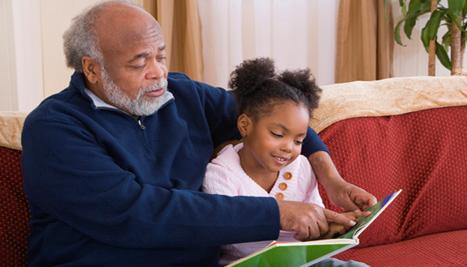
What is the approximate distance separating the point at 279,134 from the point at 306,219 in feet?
0.92

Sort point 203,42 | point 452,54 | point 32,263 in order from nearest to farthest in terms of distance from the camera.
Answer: point 32,263, point 452,54, point 203,42

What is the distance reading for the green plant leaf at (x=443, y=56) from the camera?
2.59m

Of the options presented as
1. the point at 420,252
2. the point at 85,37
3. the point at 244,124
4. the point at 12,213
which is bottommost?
the point at 420,252

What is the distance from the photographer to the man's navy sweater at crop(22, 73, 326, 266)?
3.51 ft

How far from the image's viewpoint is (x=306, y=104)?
1370 mm

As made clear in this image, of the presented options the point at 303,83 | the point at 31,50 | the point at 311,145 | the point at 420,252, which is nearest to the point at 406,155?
the point at 420,252

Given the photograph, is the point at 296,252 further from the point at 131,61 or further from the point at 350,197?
the point at 131,61

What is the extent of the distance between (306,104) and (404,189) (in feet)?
1.91

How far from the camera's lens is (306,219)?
3.64 ft

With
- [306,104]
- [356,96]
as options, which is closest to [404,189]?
[356,96]

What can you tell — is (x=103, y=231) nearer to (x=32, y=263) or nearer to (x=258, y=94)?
(x=32, y=263)

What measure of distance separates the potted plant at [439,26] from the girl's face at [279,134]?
1.43 meters

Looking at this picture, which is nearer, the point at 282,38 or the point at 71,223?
the point at 71,223

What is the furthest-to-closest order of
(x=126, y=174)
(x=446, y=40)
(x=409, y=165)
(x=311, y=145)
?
1. (x=446, y=40)
2. (x=409, y=165)
3. (x=311, y=145)
4. (x=126, y=174)
